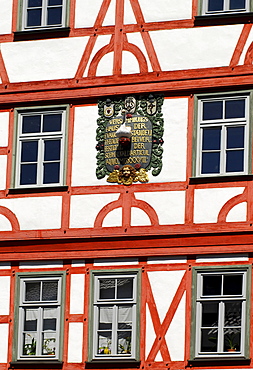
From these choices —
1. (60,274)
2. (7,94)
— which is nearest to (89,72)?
(7,94)

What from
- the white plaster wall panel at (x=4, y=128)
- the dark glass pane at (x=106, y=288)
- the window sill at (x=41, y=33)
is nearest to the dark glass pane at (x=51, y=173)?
the white plaster wall panel at (x=4, y=128)

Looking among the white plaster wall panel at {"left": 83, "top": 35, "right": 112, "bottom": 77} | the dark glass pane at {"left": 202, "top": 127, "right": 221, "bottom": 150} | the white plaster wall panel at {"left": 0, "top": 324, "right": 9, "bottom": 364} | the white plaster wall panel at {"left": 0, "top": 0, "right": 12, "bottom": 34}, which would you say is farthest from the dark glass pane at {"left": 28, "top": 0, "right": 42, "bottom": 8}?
the white plaster wall panel at {"left": 0, "top": 324, "right": 9, "bottom": 364}

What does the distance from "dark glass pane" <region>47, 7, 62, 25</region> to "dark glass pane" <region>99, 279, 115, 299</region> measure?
483cm

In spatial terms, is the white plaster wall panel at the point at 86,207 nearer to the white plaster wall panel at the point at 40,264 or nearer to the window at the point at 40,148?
the window at the point at 40,148

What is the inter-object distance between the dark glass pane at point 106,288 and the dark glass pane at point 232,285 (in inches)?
76.9

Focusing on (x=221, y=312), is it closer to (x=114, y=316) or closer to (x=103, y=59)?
(x=114, y=316)

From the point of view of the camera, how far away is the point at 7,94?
30.4 m

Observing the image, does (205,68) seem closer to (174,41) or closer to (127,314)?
(174,41)

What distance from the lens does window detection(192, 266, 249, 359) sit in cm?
2809

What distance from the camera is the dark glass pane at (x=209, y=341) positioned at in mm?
28234

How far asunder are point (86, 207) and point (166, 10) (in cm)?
371

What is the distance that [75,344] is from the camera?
94.7 ft

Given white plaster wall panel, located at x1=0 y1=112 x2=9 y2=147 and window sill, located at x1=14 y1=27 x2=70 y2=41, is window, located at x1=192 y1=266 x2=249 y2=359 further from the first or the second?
window sill, located at x1=14 y1=27 x2=70 y2=41

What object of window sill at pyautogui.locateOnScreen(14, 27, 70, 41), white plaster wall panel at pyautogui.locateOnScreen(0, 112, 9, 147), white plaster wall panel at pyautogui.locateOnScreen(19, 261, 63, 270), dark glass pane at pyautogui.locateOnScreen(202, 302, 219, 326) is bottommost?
dark glass pane at pyautogui.locateOnScreen(202, 302, 219, 326)
